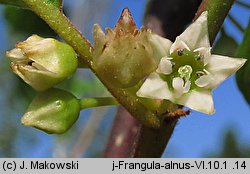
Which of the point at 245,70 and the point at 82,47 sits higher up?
the point at 82,47

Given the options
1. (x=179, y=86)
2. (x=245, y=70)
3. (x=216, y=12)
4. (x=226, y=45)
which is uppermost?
(x=216, y=12)

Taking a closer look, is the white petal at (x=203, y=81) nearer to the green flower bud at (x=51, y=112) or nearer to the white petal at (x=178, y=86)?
the white petal at (x=178, y=86)

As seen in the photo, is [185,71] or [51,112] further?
[185,71]

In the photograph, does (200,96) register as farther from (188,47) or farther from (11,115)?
(11,115)

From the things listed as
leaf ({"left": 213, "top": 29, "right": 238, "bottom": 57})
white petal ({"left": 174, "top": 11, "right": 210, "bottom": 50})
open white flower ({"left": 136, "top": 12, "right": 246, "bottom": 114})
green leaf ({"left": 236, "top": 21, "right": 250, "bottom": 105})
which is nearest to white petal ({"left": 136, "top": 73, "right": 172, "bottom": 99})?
open white flower ({"left": 136, "top": 12, "right": 246, "bottom": 114})

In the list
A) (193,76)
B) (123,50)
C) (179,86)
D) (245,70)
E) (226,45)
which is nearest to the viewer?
(123,50)

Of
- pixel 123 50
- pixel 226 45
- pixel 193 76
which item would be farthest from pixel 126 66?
pixel 226 45

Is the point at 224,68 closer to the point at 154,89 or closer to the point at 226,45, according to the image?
the point at 154,89
